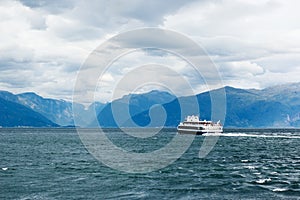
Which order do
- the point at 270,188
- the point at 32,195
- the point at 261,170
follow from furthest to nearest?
the point at 261,170 < the point at 270,188 < the point at 32,195

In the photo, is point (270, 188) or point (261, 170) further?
point (261, 170)

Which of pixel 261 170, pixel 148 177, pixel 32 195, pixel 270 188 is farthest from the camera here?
pixel 261 170

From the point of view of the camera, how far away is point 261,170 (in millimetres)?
94438

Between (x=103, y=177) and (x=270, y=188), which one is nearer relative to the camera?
(x=270, y=188)

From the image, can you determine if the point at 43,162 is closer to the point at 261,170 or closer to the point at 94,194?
the point at 94,194

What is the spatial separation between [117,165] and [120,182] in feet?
86.2

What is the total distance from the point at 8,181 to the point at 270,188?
161 ft

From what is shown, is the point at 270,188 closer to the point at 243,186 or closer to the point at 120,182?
the point at 243,186

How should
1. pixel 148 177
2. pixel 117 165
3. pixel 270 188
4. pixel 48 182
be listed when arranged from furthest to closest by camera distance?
pixel 117 165, pixel 148 177, pixel 48 182, pixel 270 188

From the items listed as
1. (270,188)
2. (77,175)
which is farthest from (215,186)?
(77,175)

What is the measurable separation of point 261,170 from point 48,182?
47.9 m

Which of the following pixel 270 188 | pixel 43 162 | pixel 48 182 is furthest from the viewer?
pixel 43 162

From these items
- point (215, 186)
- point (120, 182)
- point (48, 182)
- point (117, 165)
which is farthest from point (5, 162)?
point (215, 186)

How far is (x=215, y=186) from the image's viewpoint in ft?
241
